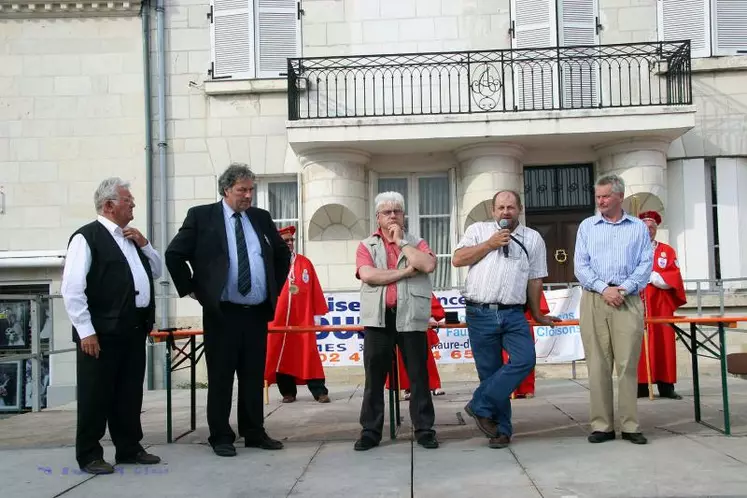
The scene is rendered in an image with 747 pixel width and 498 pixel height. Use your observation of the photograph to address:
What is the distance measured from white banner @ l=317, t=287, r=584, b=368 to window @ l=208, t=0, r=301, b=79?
4447 mm

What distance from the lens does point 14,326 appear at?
13172 mm

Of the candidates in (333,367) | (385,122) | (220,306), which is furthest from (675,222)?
(220,306)

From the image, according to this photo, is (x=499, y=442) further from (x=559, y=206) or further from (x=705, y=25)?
(x=705, y=25)

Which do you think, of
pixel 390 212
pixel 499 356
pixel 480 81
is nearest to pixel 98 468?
pixel 390 212

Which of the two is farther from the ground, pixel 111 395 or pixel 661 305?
pixel 661 305

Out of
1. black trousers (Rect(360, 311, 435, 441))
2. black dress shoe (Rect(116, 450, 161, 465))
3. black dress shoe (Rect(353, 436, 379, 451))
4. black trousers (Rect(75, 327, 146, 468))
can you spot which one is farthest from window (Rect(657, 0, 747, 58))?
black dress shoe (Rect(116, 450, 161, 465))

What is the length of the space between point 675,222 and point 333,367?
5858mm

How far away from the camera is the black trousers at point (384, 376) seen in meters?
5.86

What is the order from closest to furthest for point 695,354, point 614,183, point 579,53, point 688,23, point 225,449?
point 225,449, point 614,183, point 695,354, point 579,53, point 688,23

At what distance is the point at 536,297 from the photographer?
19.7 ft

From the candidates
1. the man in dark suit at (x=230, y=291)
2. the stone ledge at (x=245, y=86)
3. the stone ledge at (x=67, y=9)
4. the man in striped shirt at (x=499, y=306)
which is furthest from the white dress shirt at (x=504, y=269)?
the stone ledge at (x=67, y=9)

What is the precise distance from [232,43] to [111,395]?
9068mm

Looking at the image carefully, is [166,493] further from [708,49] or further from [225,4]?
[708,49]

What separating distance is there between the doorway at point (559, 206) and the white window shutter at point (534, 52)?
115cm
